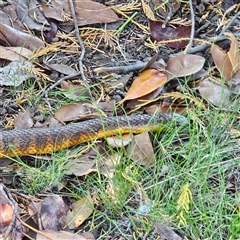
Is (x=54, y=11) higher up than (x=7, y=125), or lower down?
higher up

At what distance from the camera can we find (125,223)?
10.4 feet

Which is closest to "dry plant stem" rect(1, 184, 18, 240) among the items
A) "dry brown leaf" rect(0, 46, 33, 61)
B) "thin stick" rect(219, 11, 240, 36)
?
"dry brown leaf" rect(0, 46, 33, 61)

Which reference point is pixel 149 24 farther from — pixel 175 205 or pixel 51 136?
pixel 175 205

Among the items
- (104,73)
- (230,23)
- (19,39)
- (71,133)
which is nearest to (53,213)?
(71,133)

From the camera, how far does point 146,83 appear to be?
393 centimetres

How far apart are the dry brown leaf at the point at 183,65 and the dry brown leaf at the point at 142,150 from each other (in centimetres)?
61

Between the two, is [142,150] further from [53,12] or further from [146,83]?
[53,12]

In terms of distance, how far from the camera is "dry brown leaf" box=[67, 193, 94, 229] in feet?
10.3

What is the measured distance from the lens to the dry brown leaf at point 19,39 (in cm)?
421

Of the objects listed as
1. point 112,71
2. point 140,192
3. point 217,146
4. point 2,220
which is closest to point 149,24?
point 112,71

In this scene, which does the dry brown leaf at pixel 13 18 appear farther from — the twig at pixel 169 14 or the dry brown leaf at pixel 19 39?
the twig at pixel 169 14

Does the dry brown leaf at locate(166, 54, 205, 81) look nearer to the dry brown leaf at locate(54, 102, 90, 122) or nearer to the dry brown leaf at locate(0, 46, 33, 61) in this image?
the dry brown leaf at locate(54, 102, 90, 122)

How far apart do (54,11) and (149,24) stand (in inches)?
32.1

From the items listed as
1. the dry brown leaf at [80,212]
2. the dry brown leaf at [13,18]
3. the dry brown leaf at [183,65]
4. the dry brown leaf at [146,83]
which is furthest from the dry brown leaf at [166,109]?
the dry brown leaf at [13,18]
